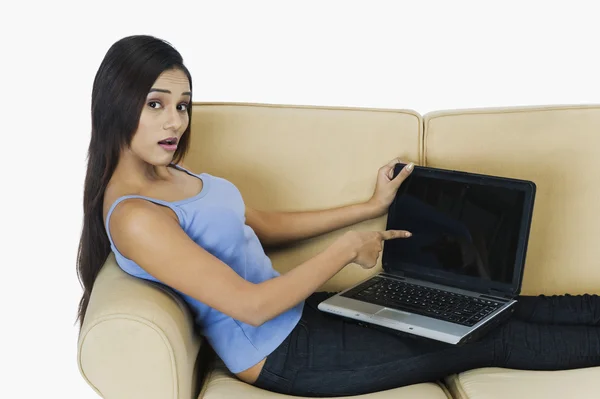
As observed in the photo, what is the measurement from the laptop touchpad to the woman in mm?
43

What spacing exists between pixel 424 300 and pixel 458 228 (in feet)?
0.69

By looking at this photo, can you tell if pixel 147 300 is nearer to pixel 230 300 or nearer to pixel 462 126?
pixel 230 300

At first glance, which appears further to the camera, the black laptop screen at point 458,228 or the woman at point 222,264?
the black laptop screen at point 458,228

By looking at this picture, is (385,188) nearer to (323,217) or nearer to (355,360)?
(323,217)

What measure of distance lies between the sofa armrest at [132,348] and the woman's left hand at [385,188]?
0.69m

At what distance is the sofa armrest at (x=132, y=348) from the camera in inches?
69.6

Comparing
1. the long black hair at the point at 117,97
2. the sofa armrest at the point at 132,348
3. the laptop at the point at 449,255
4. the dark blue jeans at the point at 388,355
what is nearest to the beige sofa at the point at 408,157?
the laptop at the point at 449,255

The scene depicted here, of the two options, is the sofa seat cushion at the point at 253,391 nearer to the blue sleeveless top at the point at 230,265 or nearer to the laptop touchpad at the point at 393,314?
the blue sleeveless top at the point at 230,265

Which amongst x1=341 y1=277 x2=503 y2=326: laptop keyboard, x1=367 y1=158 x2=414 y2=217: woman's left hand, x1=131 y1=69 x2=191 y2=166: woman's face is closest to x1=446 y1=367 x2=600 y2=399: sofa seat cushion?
x1=341 y1=277 x2=503 y2=326: laptop keyboard

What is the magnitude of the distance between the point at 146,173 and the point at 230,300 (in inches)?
14.7

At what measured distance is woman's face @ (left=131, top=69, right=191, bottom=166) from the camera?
1935mm

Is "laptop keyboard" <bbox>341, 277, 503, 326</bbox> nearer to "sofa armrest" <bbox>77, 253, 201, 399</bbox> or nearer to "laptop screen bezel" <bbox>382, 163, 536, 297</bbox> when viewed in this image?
"laptop screen bezel" <bbox>382, 163, 536, 297</bbox>

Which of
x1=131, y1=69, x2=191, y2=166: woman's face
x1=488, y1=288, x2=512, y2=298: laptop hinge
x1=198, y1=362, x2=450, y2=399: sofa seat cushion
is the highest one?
x1=131, y1=69, x2=191, y2=166: woman's face

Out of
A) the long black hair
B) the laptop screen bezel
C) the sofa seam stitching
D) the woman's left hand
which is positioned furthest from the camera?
the woman's left hand
